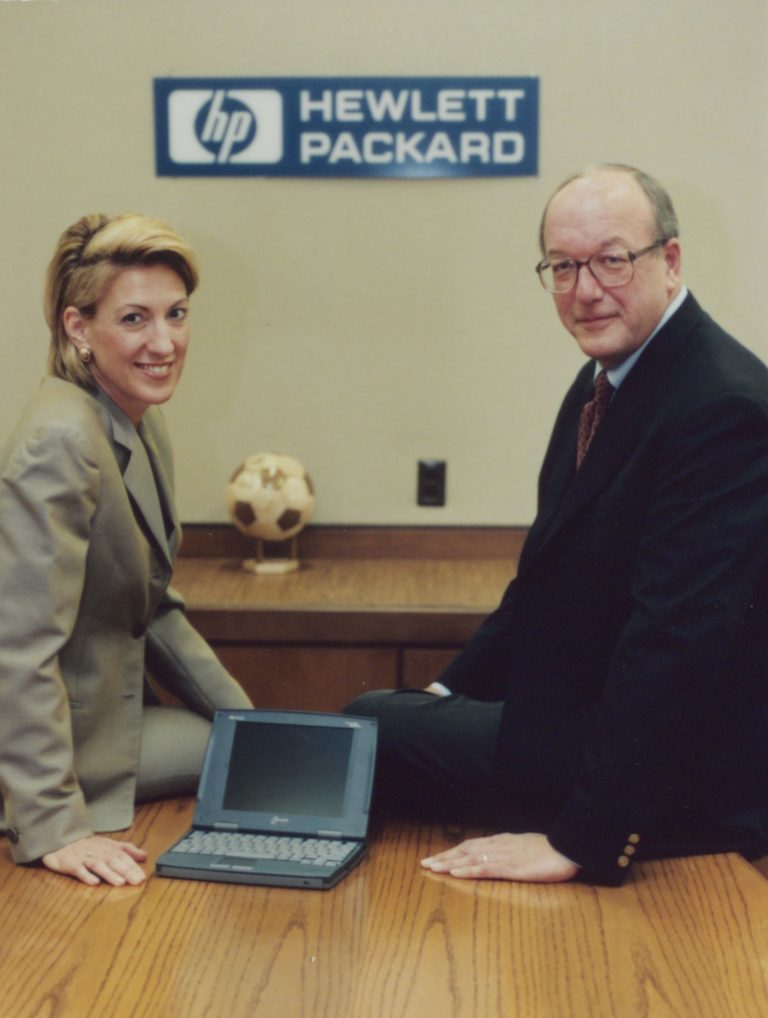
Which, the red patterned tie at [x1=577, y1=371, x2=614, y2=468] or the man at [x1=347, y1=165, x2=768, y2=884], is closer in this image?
the man at [x1=347, y1=165, x2=768, y2=884]

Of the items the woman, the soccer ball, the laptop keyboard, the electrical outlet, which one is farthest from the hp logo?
the laptop keyboard

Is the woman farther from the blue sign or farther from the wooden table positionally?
the blue sign

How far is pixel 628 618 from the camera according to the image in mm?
1959

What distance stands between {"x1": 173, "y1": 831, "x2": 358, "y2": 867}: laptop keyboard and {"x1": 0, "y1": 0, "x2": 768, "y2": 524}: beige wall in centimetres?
161

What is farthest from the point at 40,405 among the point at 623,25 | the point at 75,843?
the point at 623,25

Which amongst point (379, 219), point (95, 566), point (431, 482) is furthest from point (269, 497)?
point (95, 566)

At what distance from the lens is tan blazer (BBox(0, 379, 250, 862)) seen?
6.36 feet

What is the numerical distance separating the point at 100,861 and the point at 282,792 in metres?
0.29

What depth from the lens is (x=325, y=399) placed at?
3.46 m

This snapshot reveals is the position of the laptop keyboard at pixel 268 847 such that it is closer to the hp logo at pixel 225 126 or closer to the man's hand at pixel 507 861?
the man's hand at pixel 507 861

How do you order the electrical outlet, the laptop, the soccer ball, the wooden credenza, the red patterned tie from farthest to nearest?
the electrical outlet → the soccer ball → the wooden credenza → the red patterned tie → the laptop

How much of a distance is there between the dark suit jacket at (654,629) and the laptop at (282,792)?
254mm

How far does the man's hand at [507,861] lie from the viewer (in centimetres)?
186

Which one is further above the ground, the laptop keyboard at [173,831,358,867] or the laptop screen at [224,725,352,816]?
the laptop screen at [224,725,352,816]
